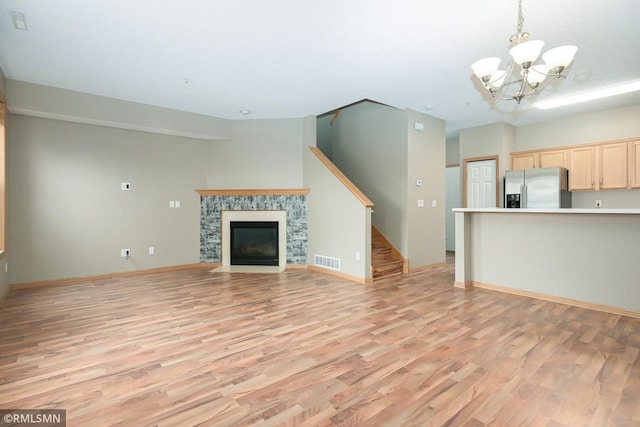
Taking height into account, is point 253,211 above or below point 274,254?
above

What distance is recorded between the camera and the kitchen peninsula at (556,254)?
10.9 ft

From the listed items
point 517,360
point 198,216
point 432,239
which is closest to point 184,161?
point 198,216

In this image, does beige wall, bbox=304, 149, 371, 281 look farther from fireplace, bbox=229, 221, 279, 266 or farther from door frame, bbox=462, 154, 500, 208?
door frame, bbox=462, 154, 500, 208

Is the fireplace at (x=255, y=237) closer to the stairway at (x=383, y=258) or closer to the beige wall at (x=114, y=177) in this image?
the beige wall at (x=114, y=177)

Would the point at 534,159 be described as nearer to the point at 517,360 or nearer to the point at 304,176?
the point at 304,176

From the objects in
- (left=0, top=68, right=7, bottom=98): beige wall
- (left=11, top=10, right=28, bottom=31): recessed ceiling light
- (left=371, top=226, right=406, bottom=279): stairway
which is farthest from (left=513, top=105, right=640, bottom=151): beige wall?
(left=0, top=68, right=7, bottom=98): beige wall

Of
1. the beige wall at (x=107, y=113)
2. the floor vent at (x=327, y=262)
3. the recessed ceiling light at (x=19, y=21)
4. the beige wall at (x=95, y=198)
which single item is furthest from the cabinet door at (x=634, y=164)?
the recessed ceiling light at (x=19, y=21)

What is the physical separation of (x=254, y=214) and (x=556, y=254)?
471 centimetres

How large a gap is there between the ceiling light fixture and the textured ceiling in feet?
0.79

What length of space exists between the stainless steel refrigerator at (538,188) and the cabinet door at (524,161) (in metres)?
0.40

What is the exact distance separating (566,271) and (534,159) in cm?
328

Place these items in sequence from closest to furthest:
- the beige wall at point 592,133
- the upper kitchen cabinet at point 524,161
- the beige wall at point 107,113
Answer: the beige wall at point 107,113 → the beige wall at point 592,133 → the upper kitchen cabinet at point 524,161

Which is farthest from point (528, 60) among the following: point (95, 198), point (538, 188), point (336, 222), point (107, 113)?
point (95, 198)

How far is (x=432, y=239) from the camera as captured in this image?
5914 millimetres
